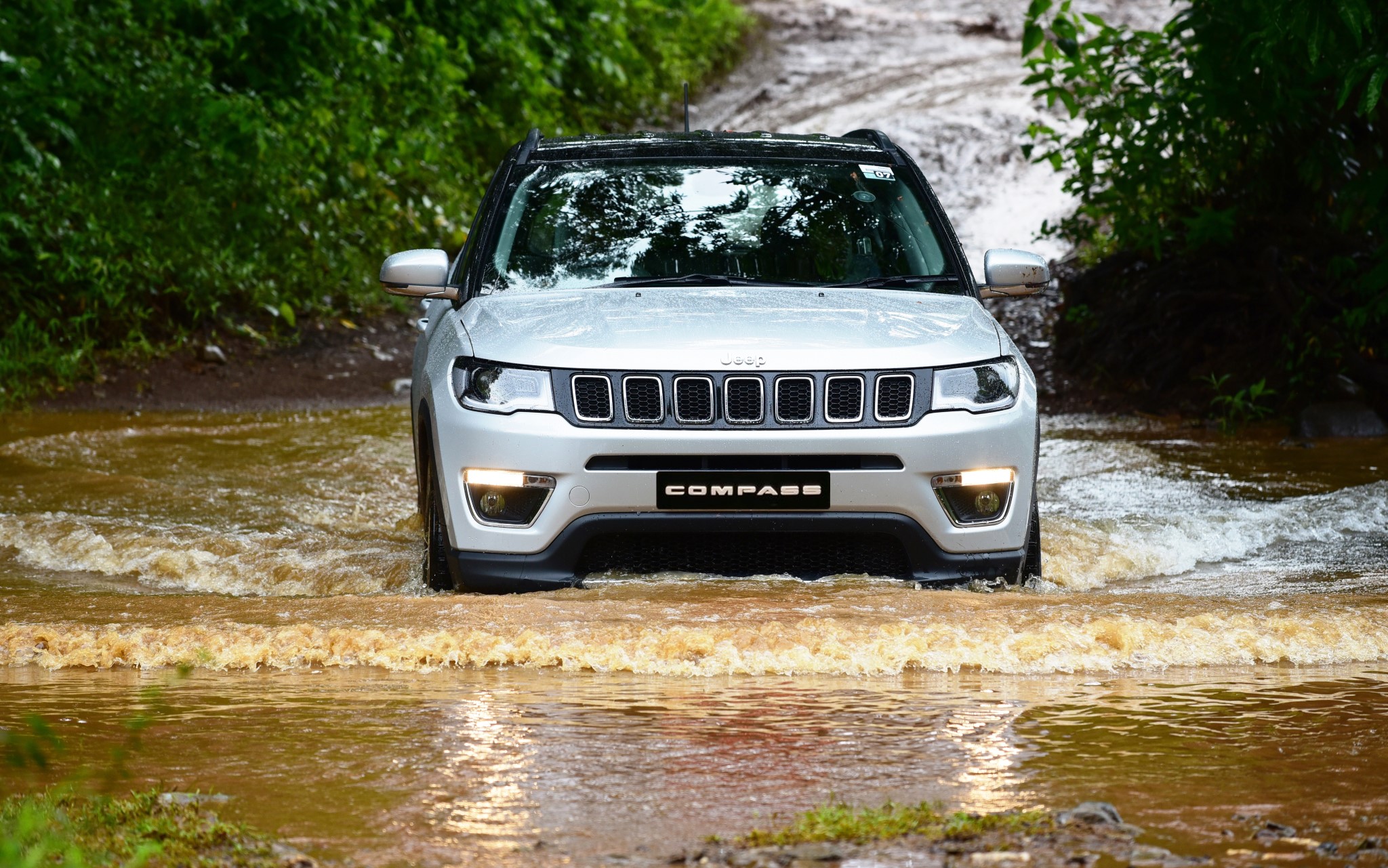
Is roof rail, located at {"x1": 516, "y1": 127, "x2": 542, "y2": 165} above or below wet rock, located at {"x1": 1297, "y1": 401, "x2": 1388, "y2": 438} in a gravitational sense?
above

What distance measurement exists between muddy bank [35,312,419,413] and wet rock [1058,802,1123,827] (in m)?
9.41

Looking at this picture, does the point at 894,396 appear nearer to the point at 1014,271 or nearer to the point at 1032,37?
the point at 1014,271

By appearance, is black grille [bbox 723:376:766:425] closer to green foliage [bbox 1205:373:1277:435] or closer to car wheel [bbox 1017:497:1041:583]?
car wheel [bbox 1017:497:1041:583]

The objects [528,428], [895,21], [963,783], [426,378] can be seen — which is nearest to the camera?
[963,783]

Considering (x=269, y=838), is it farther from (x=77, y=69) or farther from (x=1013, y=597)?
(x=77, y=69)

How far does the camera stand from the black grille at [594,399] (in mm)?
4965

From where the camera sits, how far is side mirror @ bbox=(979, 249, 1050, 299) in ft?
19.3

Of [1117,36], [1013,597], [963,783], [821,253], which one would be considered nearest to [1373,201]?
[1117,36]

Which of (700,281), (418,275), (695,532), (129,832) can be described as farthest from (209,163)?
(129,832)

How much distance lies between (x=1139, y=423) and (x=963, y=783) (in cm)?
808

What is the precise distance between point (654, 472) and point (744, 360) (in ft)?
1.34

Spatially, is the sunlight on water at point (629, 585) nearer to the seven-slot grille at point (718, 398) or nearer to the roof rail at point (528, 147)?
the seven-slot grille at point (718, 398)

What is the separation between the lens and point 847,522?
197 inches

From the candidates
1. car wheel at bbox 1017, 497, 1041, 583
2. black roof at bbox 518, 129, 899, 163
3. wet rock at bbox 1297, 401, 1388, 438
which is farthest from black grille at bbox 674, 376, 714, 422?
wet rock at bbox 1297, 401, 1388, 438
